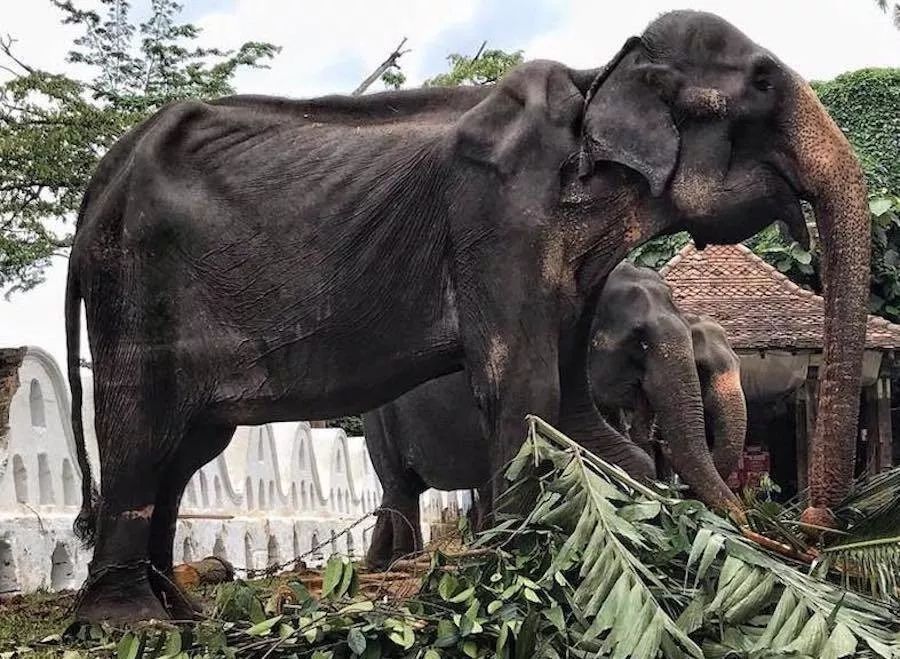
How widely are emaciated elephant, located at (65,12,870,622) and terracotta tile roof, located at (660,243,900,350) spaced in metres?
6.94

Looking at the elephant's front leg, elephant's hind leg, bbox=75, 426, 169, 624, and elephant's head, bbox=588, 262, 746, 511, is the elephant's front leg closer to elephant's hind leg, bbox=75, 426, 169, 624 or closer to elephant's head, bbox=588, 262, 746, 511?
elephant's hind leg, bbox=75, 426, 169, 624

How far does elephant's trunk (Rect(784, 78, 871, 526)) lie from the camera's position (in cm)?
287

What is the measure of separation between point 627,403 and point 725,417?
0.52m

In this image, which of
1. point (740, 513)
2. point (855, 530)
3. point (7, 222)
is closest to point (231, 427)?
point (740, 513)

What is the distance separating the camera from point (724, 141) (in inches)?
123

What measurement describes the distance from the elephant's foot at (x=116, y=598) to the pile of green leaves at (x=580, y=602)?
0.87 m

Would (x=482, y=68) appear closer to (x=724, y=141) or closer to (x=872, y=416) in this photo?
(x=872, y=416)

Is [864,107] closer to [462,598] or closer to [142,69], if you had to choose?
[142,69]

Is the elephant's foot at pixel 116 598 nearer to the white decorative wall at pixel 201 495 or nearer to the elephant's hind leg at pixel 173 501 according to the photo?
the elephant's hind leg at pixel 173 501

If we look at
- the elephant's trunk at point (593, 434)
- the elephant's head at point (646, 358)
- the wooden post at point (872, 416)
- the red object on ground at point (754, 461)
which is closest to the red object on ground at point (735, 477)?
the red object on ground at point (754, 461)

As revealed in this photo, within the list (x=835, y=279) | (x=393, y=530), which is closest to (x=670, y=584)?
(x=835, y=279)

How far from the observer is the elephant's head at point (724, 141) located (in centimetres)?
305

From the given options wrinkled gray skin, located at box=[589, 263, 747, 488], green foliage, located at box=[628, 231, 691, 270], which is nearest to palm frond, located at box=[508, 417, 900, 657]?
wrinkled gray skin, located at box=[589, 263, 747, 488]

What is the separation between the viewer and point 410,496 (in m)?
6.09
